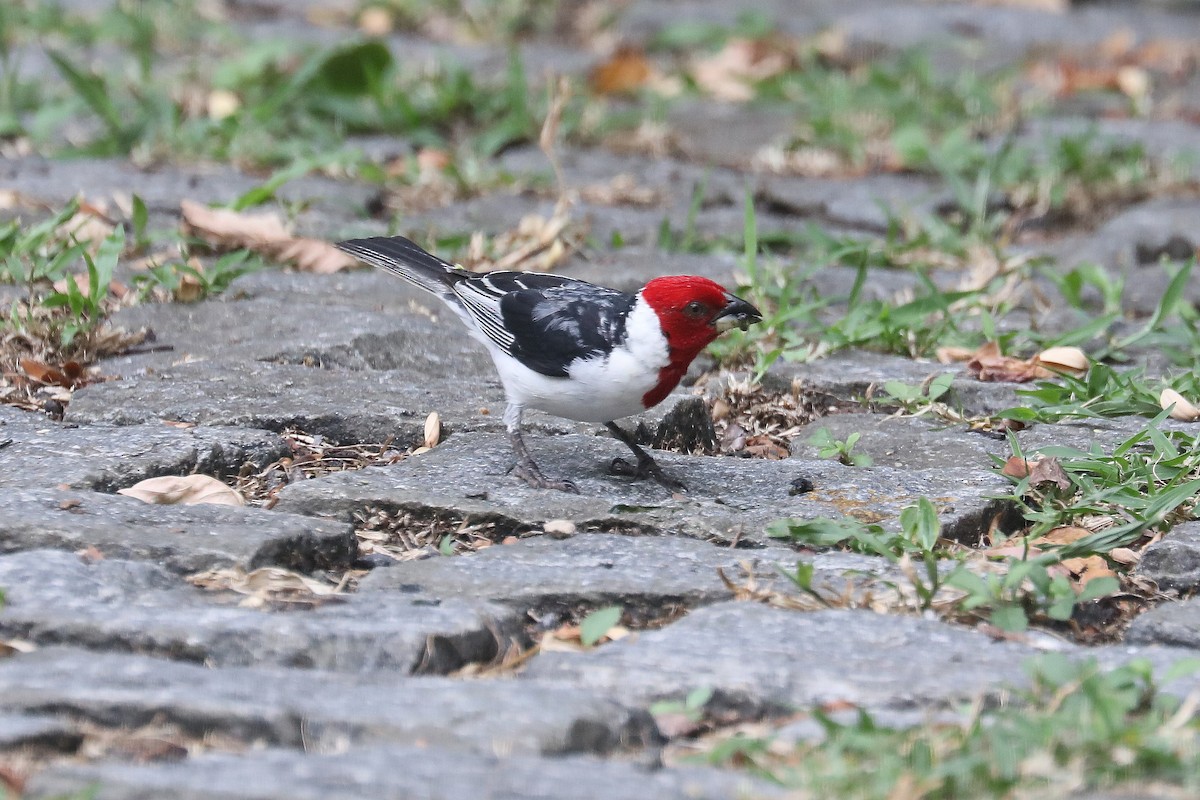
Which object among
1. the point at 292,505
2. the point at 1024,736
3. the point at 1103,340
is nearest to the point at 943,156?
the point at 1103,340

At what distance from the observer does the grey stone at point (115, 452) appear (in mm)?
3025

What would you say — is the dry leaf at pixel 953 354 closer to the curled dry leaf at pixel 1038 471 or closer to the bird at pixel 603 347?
the curled dry leaf at pixel 1038 471

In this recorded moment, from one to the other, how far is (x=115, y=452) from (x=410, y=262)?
97 centimetres

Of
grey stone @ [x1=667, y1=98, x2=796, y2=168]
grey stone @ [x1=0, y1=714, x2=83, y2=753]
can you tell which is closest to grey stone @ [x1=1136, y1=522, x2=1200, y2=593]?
grey stone @ [x1=0, y1=714, x2=83, y2=753]

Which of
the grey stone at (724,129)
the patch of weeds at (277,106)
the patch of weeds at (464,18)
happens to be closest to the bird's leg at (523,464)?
the patch of weeds at (277,106)

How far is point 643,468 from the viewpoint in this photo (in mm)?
3328

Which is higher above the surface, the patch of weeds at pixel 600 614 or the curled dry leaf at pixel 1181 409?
the curled dry leaf at pixel 1181 409

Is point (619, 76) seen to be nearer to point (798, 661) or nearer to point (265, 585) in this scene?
point (265, 585)

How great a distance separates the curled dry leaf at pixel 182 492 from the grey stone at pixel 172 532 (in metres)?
0.09

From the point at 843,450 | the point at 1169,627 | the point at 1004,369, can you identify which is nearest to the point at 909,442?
the point at 843,450

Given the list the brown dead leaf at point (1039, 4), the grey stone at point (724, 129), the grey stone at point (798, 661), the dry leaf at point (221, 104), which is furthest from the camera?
the brown dead leaf at point (1039, 4)

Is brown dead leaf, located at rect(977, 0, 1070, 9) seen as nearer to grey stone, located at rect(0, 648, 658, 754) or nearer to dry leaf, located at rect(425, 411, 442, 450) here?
dry leaf, located at rect(425, 411, 442, 450)

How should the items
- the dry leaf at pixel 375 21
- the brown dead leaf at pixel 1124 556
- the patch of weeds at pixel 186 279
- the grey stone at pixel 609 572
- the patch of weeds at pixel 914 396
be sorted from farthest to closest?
the dry leaf at pixel 375 21, the patch of weeds at pixel 186 279, the patch of weeds at pixel 914 396, the brown dead leaf at pixel 1124 556, the grey stone at pixel 609 572

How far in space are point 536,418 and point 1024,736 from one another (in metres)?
1.97
